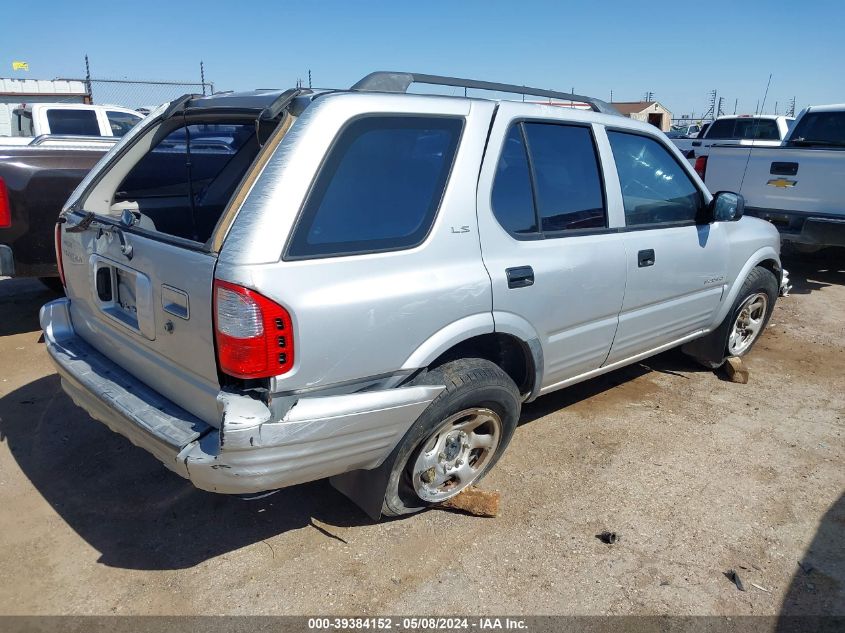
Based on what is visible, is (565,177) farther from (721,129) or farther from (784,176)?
(721,129)

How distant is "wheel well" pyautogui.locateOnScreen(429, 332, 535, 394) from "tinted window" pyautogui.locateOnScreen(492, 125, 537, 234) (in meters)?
0.52

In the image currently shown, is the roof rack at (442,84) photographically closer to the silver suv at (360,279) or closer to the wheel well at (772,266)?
the silver suv at (360,279)

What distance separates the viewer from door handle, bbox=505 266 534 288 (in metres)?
2.86

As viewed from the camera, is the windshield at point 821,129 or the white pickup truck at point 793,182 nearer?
the white pickup truck at point 793,182

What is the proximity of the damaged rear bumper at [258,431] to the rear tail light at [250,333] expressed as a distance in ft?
0.43

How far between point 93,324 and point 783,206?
7253mm

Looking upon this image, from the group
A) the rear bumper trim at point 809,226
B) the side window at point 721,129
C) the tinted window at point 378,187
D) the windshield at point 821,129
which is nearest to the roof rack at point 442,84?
the tinted window at point 378,187

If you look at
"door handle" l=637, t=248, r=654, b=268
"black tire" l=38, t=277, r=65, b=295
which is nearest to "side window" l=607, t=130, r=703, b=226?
"door handle" l=637, t=248, r=654, b=268

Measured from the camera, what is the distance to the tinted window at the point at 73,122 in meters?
9.93

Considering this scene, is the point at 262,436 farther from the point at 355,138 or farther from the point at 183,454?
the point at 355,138

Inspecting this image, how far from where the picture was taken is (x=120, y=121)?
1082 cm

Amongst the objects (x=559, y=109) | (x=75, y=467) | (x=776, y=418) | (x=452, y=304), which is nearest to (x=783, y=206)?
(x=776, y=418)

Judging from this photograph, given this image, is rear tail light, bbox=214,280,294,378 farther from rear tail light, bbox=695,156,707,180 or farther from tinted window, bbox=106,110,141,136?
tinted window, bbox=106,110,141,136

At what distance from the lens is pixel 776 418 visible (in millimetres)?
4199
